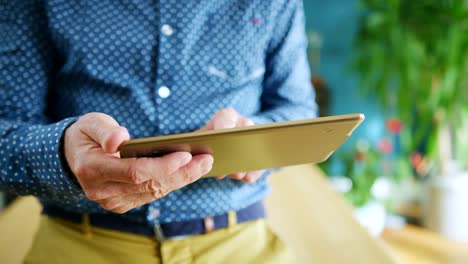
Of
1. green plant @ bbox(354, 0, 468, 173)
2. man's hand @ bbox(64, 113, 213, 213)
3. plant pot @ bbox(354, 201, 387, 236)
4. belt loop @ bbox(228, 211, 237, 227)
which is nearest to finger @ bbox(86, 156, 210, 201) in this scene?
man's hand @ bbox(64, 113, 213, 213)

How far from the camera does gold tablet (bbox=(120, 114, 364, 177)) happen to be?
49 cm

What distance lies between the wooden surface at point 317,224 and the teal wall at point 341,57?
75.9 inches

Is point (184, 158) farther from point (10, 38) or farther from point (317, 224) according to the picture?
point (317, 224)

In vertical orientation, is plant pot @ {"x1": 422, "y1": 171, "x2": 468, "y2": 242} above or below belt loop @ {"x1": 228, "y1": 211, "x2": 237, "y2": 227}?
below

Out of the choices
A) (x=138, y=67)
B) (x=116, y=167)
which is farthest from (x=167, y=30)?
(x=116, y=167)

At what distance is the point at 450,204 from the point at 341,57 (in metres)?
1.24

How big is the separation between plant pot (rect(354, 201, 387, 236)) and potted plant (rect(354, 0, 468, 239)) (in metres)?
0.39

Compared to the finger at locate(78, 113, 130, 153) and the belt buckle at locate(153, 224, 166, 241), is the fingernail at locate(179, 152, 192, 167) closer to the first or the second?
the finger at locate(78, 113, 130, 153)

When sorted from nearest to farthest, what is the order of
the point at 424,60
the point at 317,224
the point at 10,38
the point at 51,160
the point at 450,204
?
the point at 51,160 < the point at 10,38 < the point at 317,224 < the point at 424,60 < the point at 450,204

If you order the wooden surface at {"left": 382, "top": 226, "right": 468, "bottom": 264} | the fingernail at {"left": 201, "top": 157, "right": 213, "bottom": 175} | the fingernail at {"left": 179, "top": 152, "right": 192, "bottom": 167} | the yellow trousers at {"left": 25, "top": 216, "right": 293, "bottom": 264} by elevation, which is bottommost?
the wooden surface at {"left": 382, "top": 226, "right": 468, "bottom": 264}

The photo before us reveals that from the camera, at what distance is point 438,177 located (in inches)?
102

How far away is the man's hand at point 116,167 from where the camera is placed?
0.52 metres

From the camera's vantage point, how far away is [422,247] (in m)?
2.53

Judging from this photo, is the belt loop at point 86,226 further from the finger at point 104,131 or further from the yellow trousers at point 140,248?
the finger at point 104,131
